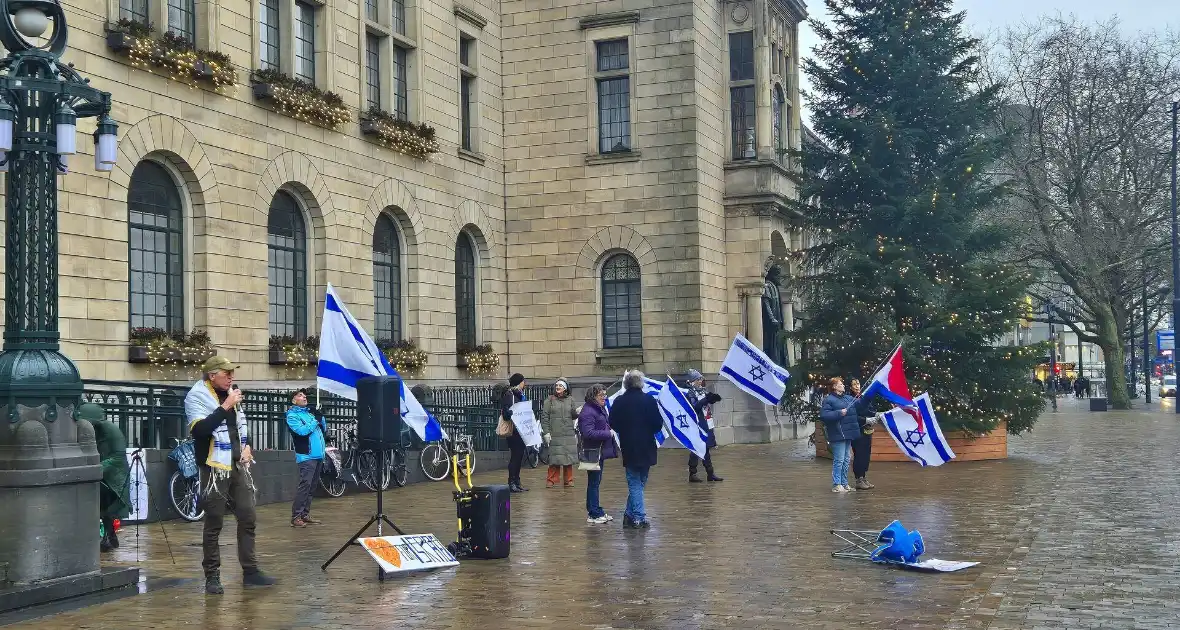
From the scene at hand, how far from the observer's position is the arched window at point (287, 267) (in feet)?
80.9

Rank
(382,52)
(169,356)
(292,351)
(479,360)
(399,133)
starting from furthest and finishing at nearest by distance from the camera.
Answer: (479,360) → (382,52) → (399,133) → (292,351) → (169,356)

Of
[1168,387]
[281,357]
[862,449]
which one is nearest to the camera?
[862,449]

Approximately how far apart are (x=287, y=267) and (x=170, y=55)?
506 centimetres

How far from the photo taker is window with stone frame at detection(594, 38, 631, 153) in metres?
33.1

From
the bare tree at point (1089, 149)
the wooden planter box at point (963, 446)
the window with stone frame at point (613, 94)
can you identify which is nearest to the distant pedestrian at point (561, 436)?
the wooden planter box at point (963, 446)

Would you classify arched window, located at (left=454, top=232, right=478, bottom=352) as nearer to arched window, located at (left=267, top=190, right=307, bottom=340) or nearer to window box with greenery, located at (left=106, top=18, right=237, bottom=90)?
arched window, located at (left=267, top=190, right=307, bottom=340)

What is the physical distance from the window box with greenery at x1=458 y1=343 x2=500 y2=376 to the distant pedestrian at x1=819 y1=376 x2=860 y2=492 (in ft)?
39.8

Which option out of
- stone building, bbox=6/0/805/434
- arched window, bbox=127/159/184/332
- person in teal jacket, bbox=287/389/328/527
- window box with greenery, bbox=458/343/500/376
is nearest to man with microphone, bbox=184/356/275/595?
person in teal jacket, bbox=287/389/328/527

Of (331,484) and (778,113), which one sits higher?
(778,113)

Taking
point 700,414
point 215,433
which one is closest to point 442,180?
point 700,414

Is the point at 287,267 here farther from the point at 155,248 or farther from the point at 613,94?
the point at 613,94

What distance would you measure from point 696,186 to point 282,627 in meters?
23.5

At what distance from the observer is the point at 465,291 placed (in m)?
32.0

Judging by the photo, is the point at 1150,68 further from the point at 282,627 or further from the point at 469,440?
the point at 282,627
